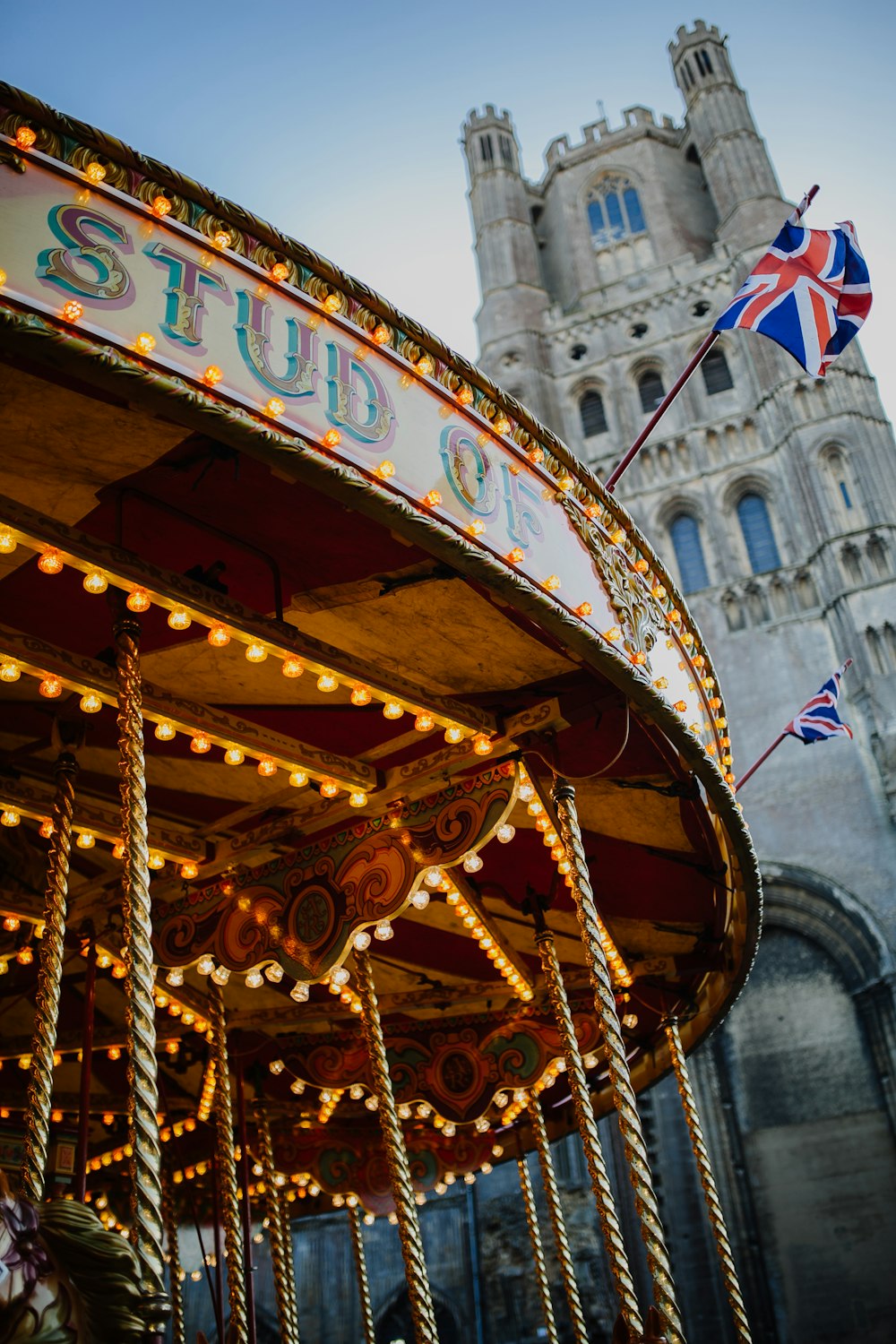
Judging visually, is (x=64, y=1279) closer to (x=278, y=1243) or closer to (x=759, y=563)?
(x=278, y=1243)

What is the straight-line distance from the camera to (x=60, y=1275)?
2734 mm

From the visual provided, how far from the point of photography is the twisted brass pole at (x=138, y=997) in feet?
10.1

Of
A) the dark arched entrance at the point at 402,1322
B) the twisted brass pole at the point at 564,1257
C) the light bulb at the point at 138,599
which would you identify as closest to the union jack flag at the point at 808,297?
the light bulb at the point at 138,599

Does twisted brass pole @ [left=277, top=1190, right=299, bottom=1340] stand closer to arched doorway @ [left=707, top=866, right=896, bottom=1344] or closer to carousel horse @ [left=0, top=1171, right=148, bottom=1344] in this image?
carousel horse @ [left=0, top=1171, right=148, bottom=1344]

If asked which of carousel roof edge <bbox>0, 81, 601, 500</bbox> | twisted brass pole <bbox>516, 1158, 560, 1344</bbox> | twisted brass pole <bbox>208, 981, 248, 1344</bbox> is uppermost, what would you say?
carousel roof edge <bbox>0, 81, 601, 500</bbox>

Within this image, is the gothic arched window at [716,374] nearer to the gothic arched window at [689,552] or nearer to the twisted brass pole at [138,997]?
the gothic arched window at [689,552]

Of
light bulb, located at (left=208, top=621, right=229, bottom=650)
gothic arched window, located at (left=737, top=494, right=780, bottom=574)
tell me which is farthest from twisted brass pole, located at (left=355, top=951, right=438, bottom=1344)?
gothic arched window, located at (left=737, top=494, right=780, bottom=574)

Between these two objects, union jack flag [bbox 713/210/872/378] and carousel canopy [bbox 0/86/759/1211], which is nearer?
carousel canopy [bbox 0/86/759/1211]

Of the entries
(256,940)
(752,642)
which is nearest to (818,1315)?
(752,642)

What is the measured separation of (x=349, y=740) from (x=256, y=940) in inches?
52.3

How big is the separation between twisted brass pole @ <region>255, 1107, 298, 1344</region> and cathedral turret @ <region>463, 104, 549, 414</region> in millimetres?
18475

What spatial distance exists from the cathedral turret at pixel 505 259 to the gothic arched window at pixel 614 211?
1800mm

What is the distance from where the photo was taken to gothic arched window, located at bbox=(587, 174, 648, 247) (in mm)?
28719

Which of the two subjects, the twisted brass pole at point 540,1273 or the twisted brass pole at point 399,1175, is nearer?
the twisted brass pole at point 399,1175
